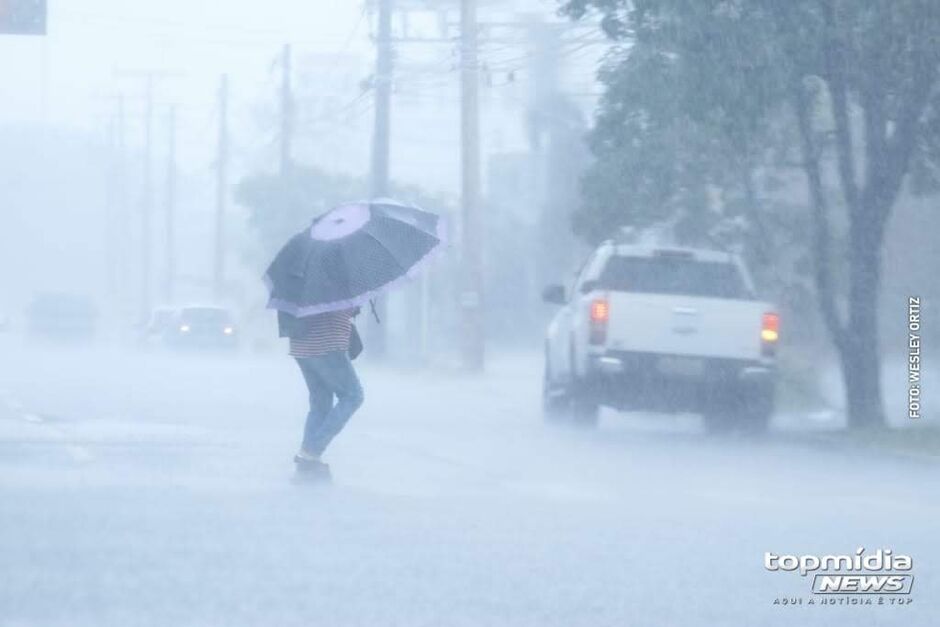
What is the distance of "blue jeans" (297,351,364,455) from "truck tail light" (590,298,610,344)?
21.3 ft

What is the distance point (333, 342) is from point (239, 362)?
86.3 feet

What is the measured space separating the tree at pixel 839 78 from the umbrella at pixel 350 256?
602cm

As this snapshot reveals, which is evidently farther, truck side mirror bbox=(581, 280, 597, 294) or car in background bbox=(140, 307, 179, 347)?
car in background bbox=(140, 307, 179, 347)

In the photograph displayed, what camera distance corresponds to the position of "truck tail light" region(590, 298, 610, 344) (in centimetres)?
1969

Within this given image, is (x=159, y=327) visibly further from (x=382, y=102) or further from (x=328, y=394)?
(x=328, y=394)

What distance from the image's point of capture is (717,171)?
84.4ft

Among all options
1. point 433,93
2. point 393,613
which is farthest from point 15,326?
point 393,613

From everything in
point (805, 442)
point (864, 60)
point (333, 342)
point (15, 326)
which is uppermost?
point (864, 60)

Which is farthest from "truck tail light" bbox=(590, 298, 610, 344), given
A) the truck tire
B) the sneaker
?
the sneaker

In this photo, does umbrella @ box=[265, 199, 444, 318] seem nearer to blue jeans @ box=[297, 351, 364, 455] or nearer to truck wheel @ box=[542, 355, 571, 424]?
blue jeans @ box=[297, 351, 364, 455]

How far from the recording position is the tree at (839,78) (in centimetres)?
1922

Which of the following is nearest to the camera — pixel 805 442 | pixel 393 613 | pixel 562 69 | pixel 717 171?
pixel 393 613

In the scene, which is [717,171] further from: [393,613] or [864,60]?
[393,613]

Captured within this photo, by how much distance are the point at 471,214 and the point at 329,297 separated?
2131 centimetres
